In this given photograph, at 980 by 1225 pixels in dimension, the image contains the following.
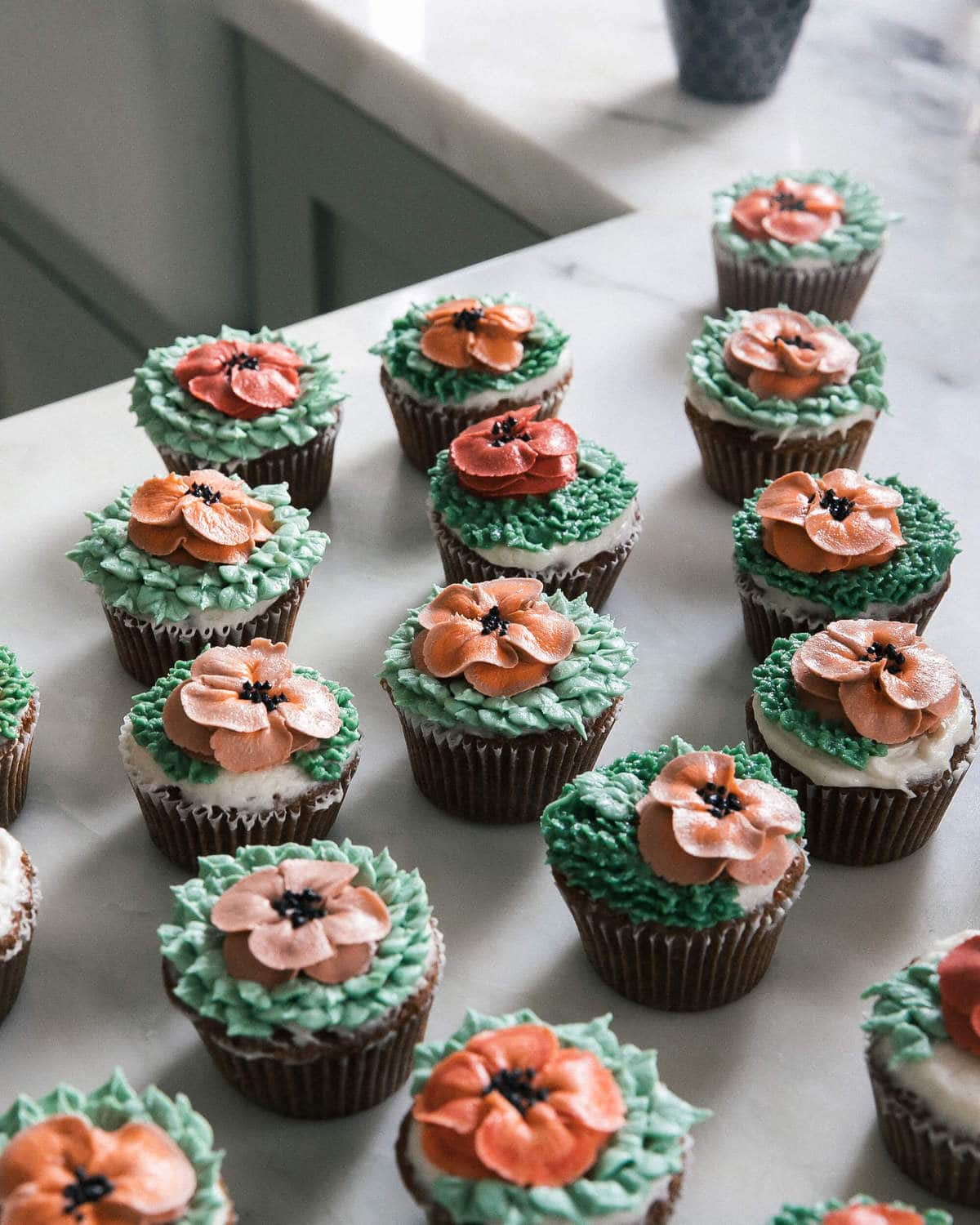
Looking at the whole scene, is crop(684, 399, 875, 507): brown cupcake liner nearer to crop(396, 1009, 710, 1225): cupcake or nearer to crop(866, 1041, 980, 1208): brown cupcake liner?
crop(866, 1041, 980, 1208): brown cupcake liner

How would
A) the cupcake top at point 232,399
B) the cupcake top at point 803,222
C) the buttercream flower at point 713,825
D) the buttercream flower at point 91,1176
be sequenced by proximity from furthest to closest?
the cupcake top at point 803,222, the cupcake top at point 232,399, the buttercream flower at point 713,825, the buttercream flower at point 91,1176

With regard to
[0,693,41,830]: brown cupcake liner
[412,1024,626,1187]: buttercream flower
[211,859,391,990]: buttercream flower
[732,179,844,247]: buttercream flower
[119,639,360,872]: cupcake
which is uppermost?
[732,179,844,247]: buttercream flower

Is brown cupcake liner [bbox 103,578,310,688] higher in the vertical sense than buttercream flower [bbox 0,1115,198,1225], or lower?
lower

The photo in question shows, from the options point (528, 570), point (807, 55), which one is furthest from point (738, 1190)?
point (807, 55)

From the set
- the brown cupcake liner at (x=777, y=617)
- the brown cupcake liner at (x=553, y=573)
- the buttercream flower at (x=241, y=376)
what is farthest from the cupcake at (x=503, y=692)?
the buttercream flower at (x=241, y=376)

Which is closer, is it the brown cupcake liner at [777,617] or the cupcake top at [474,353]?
the brown cupcake liner at [777,617]

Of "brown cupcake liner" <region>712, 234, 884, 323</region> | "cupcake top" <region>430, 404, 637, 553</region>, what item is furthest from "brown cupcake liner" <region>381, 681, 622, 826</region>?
"brown cupcake liner" <region>712, 234, 884, 323</region>

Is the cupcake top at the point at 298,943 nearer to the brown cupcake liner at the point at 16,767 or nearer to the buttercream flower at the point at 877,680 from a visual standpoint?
the brown cupcake liner at the point at 16,767
